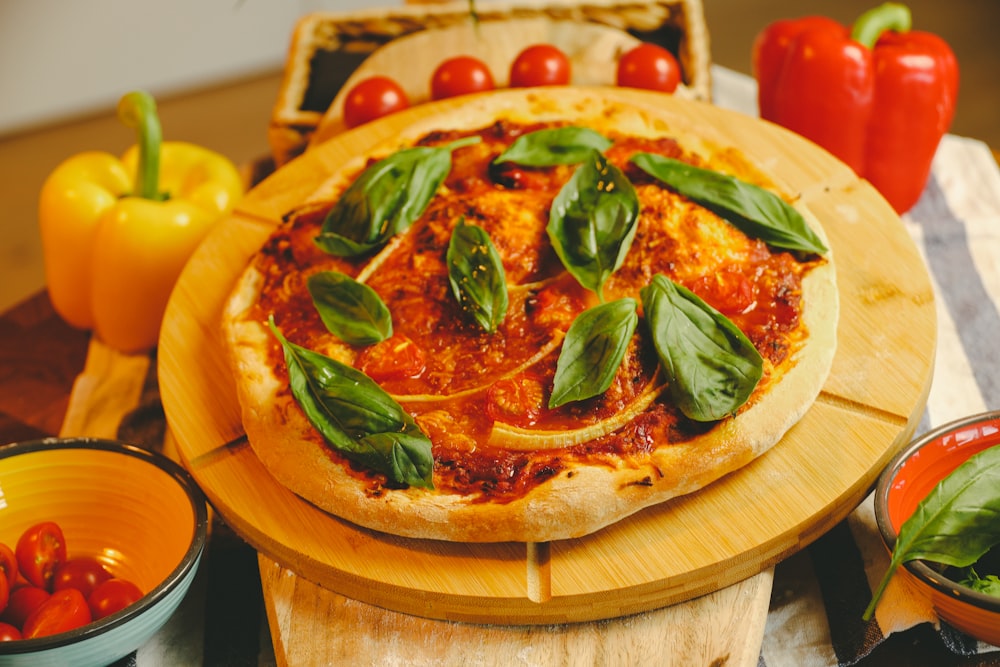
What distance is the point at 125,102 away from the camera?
3500 millimetres

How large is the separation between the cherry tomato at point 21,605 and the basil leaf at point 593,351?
1241mm

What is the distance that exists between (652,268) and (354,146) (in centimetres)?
132

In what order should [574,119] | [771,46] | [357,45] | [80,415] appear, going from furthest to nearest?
[357,45], [771,46], [574,119], [80,415]

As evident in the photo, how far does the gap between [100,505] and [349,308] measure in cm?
80

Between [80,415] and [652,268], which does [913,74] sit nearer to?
[652,268]

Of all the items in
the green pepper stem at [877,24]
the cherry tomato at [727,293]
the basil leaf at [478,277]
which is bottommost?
the cherry tomato at [727,293]

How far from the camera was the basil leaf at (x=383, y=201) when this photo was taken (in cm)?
299

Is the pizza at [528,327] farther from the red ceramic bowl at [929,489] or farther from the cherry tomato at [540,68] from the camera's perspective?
the cherry tomato at [540,68]

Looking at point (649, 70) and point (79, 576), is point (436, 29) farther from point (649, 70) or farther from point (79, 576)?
point (79, 576)

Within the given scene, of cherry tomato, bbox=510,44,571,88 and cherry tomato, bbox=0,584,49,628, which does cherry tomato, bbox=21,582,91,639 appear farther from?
cherry tomato, bbox=510,44,571,88

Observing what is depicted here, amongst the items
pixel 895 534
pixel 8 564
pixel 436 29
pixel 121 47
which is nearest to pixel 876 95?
pixel 436 29

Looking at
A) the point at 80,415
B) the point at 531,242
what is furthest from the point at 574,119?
the point at 80,415

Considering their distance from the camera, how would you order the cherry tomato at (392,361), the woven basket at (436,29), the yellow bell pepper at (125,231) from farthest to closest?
the woven basket at (436,29) → the yellow bell pepper at (125,231) → the cherry tomato at (392,361)

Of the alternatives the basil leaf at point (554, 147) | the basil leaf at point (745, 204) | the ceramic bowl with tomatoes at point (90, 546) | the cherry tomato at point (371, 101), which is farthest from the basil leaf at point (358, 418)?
the cherry tomato at point (371, 101)
